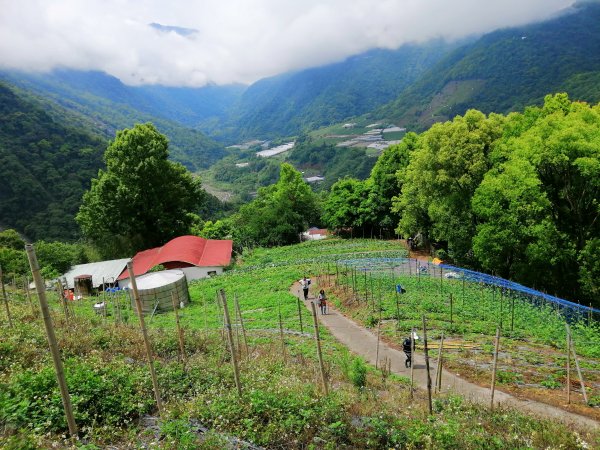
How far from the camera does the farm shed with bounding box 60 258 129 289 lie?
109 ft

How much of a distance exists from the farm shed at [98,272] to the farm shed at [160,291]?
1107 cm

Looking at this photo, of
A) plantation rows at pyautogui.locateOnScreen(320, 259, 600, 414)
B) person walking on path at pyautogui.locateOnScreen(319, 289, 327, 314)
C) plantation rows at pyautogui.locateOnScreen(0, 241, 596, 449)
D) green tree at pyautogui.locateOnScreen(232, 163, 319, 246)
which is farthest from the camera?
green tree at pyautogui.locateOnScreen(232, 163, 319, 246)

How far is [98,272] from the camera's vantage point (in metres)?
34.6

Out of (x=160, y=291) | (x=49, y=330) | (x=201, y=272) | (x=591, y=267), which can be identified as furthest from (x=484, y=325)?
(x=201, y=272)

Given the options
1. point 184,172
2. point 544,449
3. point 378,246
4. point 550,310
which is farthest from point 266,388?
point 184,172

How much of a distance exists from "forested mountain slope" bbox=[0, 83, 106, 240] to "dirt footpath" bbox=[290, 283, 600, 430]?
61.2 meters

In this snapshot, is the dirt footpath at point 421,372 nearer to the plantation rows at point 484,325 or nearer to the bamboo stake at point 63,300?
the plantation rows at point 484,325

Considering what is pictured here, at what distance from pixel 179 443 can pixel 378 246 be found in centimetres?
3494

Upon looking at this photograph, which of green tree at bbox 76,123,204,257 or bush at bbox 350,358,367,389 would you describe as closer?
bush at bbox 350,358,367,389

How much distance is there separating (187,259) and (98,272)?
833 cm

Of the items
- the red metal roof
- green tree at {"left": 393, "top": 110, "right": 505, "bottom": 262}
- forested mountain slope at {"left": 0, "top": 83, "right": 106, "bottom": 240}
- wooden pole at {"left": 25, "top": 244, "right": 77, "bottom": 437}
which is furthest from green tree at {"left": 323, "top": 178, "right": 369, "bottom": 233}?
forested mountain slope at {"left": 0, "top": 83, "right": 106, "bottom": 240}


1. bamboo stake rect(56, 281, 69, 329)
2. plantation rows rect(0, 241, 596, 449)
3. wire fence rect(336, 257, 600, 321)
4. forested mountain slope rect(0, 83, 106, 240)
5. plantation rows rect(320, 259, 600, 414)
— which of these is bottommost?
wire fence rect(336, 257, 600, 321)

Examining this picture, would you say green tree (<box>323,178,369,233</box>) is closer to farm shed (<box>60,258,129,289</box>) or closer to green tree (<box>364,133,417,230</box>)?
green tree (<box>364,133,417,230</box>)

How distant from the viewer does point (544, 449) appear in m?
6.91
